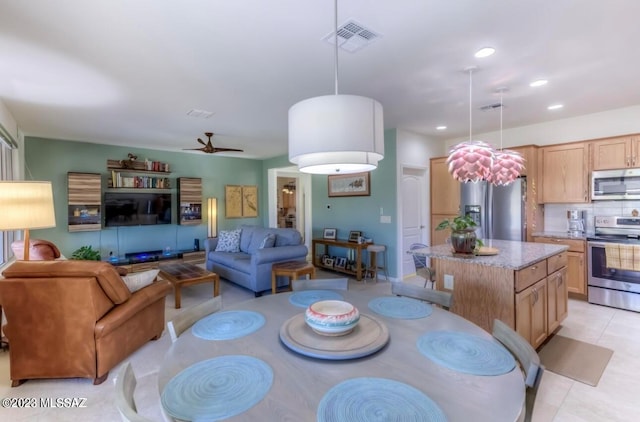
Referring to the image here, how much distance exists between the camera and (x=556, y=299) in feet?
9.64

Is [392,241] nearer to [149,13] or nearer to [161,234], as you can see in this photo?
[149,13]

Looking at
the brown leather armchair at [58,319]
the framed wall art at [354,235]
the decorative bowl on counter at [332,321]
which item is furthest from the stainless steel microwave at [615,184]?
the brown leather armchair at [58,319]

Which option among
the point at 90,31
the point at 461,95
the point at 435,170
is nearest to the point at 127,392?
the point at 90,31

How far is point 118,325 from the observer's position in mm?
2438

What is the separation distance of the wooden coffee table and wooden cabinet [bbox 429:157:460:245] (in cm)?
377

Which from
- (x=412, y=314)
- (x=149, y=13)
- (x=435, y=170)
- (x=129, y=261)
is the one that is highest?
(x=149, y=13)

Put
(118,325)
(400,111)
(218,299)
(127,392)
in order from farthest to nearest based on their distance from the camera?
(400,111)
(118,325)
(218,299)
(127,392)

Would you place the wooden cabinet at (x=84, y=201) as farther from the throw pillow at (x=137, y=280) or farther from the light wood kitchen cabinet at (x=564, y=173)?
the light wood kitchen cabinet at (x=564, y=173)

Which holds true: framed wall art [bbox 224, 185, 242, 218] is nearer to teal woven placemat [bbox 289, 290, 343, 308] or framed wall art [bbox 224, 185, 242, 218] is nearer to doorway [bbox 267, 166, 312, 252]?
doorway [bbox 267, 166, 312, 252]

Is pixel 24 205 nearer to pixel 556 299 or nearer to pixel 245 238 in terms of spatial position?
pixel 245 238

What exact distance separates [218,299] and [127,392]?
31.8 inches

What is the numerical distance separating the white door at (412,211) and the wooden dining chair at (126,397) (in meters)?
4.54

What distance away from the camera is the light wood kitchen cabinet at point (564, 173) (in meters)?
4.16

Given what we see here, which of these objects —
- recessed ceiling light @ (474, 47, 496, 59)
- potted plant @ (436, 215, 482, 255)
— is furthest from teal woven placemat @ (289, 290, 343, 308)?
recessed ceiling light @ (474, 47, 496, 59)
